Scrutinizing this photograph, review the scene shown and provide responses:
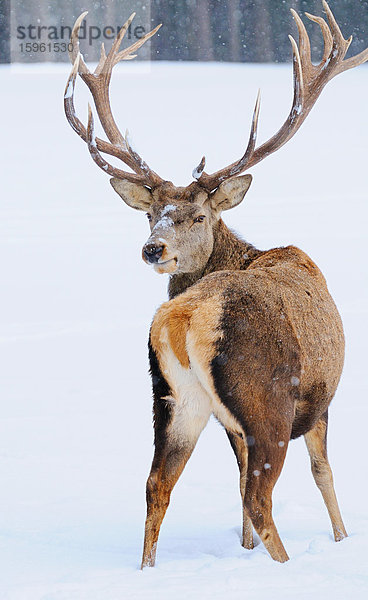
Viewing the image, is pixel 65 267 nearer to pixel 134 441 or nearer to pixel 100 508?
pixel 134 441

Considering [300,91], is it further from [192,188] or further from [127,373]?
[127,373]

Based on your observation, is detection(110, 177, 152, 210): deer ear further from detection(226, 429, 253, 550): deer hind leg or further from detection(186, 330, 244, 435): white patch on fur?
detection(186, 330, 244, 435): white patch on fur

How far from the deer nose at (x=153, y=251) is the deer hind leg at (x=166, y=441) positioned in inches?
40.3

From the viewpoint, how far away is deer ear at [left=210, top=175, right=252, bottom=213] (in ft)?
17.7

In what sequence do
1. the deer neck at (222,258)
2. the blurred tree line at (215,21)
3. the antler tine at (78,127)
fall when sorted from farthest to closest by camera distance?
the blurred tree line at (215,21) → the antler tine at (78,127) → the deer neck at (222,258)

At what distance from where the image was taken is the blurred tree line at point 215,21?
30266mm

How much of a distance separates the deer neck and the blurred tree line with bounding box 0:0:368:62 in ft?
82.8

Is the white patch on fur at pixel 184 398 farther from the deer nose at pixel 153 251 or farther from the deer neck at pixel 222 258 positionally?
the deer neck at pixel 222 258

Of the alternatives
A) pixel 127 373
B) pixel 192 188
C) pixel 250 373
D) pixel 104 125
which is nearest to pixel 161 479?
pixel 250 373

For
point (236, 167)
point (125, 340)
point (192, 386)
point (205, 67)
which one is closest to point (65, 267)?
point (125, 340)

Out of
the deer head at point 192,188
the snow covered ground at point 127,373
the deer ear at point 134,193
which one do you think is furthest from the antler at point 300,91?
the snow covered ground at point 127,373

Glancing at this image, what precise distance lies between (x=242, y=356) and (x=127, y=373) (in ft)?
16.9

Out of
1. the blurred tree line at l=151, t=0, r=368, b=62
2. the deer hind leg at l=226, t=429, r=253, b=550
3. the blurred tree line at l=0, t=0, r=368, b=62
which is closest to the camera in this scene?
the deer hind leg at l=226, t=429, r=253, b=550

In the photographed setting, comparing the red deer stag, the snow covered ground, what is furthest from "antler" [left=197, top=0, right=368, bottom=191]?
the snow covered ground
